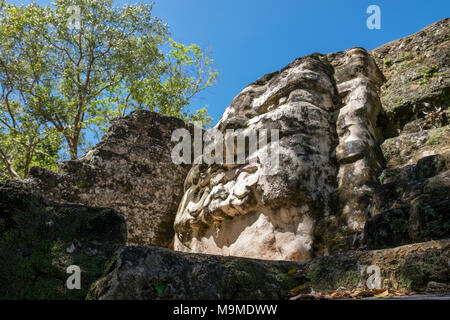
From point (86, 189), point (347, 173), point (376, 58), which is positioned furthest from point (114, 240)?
point (376, 58)

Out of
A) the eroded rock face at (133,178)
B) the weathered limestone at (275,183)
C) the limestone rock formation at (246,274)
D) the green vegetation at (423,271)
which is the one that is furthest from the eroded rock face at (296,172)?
the green vegetation at (423,271)

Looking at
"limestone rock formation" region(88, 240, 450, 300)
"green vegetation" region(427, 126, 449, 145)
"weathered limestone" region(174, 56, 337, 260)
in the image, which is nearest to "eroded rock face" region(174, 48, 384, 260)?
"weathered limestone" region(174, 56, 337, 260)

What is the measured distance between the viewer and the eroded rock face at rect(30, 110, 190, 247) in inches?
213

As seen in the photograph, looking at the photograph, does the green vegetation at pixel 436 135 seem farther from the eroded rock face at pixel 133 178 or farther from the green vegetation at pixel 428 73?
the eroded rock face at pixel 133 178

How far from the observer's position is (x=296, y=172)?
415 centimetres

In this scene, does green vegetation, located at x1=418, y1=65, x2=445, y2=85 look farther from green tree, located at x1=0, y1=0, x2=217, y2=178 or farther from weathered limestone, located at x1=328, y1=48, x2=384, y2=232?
green tree, located at x1=0, y1=0, x2=217, y2=178

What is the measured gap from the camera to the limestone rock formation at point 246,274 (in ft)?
5.90

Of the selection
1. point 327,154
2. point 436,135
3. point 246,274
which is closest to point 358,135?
point 327,154

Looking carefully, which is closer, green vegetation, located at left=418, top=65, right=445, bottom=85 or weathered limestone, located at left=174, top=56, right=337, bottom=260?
weathered limestone, located at left=174, top=56, right=337, bottom=260

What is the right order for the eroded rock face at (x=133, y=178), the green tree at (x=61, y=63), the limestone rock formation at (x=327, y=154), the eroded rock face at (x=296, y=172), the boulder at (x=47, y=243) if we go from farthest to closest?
1. the green tree at (x=61, y=63)
2. the eroded rock face at (x=133, y=178)
3. the eroded rock face at (x=296, y=172)
4. the limestone rock formation at (x=327, y=154)
5. the boulder at (x=47, y=243)

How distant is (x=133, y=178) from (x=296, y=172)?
261 cm

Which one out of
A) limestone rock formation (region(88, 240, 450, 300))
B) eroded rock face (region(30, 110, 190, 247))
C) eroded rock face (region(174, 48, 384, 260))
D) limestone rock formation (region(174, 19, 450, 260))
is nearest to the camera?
limestone rock formation (region(88, 240, 450, 300))

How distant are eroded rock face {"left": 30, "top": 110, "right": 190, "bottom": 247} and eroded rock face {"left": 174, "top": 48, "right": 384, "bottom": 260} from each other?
36 centimetres

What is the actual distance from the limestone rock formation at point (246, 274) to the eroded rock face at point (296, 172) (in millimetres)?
1495
